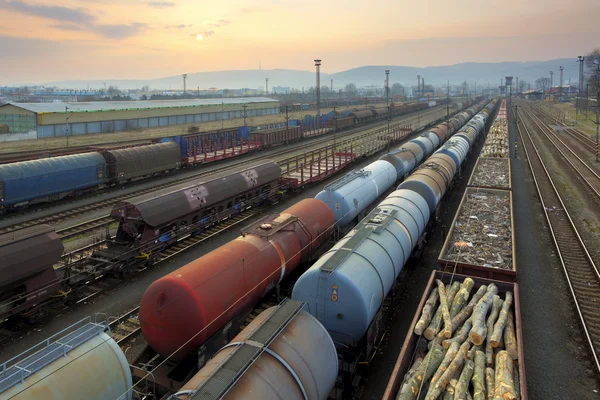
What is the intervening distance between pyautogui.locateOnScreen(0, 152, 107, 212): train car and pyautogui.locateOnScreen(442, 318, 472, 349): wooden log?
87.3 feet

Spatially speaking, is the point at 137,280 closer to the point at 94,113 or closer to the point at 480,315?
the point at 480,315

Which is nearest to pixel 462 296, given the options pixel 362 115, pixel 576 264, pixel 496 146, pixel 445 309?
pixel 445 309

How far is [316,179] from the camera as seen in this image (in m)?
33.7

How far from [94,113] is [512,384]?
3034 inches

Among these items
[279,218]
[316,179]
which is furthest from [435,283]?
[316,179]

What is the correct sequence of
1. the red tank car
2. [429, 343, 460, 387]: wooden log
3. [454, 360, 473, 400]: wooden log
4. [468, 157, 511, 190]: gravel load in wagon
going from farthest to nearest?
1. [468, 157, 511, 190]: gravel load in wagon
2. the red tank car
3. [429, 343, 460, 387]: wooden log
4. [454, 360, 473, 400]: wooden log

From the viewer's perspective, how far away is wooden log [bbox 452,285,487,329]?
35.1 feet

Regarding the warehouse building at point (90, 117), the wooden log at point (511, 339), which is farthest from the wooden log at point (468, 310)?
the warehouse building at point (90, 117)

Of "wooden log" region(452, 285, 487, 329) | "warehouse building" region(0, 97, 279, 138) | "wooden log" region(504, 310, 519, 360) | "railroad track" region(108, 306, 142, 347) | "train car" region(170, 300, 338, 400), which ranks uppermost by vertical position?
"warehouse building" region(0, 97, 279, 138)

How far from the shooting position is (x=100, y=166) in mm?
31234

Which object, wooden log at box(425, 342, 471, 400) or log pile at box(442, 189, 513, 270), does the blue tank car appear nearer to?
wooden log at box(425, 342, 471, 400)

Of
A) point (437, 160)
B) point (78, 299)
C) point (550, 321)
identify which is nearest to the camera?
point (550, 321)

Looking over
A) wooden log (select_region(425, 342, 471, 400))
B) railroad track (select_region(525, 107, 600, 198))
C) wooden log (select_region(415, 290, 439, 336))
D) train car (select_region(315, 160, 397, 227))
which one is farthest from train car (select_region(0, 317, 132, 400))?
railroad track (select_region(525, 107, 600, 198))

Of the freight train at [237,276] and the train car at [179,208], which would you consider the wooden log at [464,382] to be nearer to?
the freight train at [237,276]
